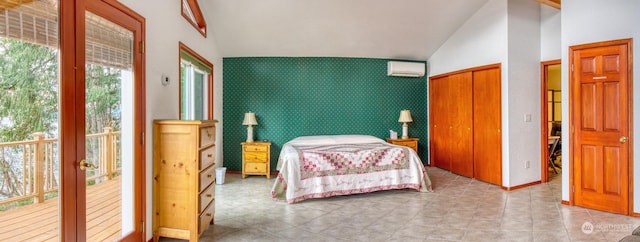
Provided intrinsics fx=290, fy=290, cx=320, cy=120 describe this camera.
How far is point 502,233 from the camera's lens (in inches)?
102

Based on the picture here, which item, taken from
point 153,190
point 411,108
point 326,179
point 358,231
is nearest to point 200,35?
point 153,190

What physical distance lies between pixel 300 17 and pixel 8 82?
3.56 m

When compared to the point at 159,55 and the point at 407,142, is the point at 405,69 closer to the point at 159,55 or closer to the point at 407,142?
the point at 407,142

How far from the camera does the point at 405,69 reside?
5559 millimetres

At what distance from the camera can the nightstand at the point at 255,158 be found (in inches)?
191

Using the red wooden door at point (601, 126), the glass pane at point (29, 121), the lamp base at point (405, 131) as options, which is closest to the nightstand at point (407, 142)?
the lamp base at point (405, 131)

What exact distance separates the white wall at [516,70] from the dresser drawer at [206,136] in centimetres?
390

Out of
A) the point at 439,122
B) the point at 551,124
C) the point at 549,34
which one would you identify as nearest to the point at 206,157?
the point at 439,122

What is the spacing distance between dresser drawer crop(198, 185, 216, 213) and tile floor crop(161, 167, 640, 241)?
0.97ft

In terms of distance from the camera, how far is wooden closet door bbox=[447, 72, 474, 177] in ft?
15.7

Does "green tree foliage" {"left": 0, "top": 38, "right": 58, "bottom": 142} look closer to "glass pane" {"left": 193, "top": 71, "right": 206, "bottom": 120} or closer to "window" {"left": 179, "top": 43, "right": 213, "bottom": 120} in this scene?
"window" {"left": 179, "top": 43, "right": 213, "bottom": 120}

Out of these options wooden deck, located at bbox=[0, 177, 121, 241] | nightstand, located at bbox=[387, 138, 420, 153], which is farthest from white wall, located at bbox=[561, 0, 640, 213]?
wooden deck, located at bbox=[0, 177, 121, 241]

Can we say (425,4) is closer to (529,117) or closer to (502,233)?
(529,117)

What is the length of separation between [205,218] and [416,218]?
2.04 metres
